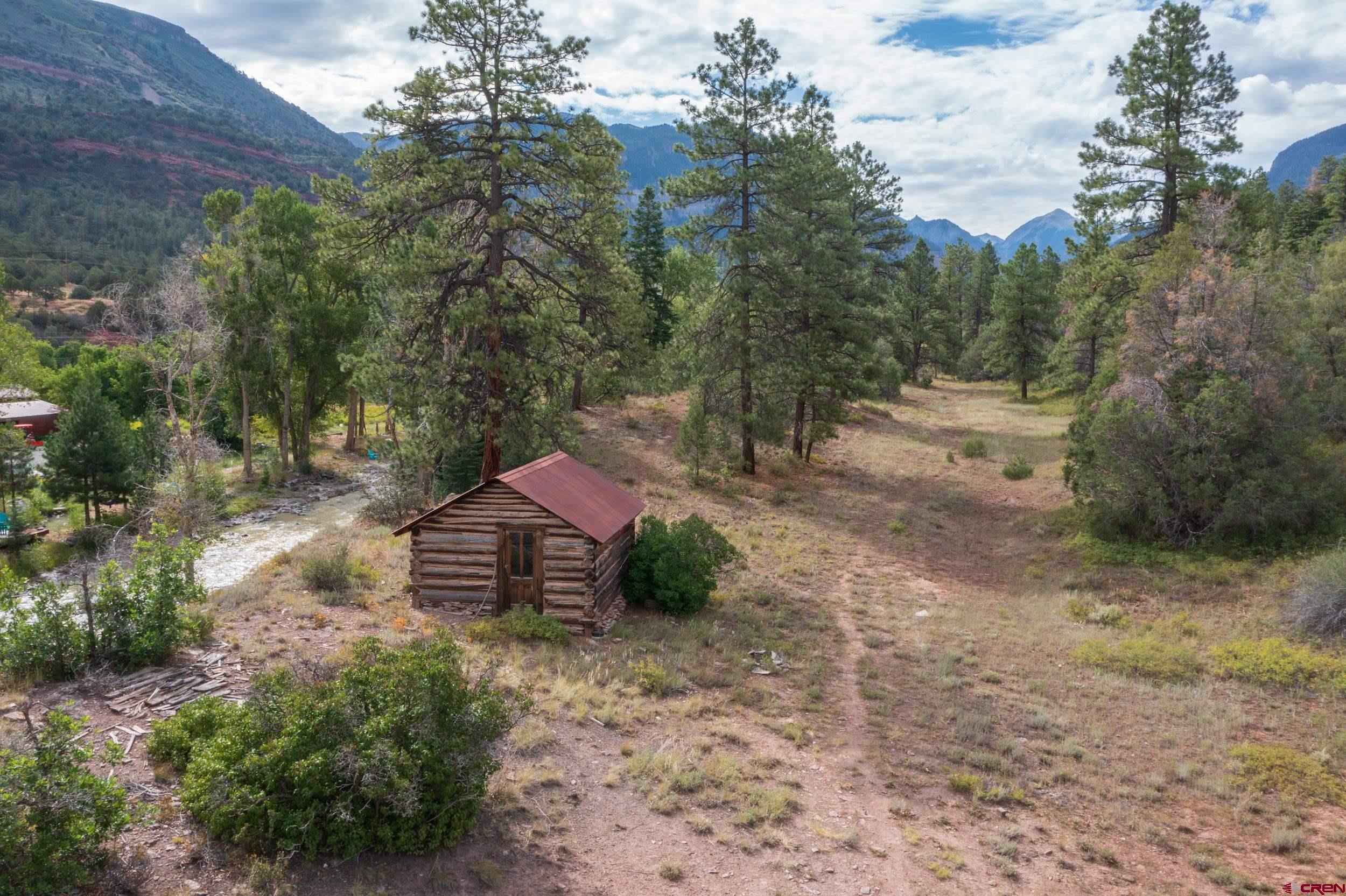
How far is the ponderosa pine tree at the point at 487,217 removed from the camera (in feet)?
54.4

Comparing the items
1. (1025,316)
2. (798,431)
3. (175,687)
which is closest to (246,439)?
(798,431)

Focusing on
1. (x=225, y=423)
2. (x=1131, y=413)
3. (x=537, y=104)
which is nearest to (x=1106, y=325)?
(x=1131, y=413)

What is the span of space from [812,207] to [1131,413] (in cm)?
1491

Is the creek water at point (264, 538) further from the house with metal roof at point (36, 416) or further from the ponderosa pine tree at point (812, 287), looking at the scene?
the house with metal roof at point (36, 416)

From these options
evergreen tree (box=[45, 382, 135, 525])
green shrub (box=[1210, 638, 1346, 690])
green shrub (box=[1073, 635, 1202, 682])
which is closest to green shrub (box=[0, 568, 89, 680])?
green shrub (box=[1073, 635, 1202, 682])

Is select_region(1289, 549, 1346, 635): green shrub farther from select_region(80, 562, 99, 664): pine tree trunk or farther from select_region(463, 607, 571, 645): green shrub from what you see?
select_region(80, 562, 99, 664): pine tree trunk

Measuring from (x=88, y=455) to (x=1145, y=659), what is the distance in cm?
3432

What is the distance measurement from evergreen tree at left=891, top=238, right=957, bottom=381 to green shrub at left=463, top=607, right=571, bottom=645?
155 feet

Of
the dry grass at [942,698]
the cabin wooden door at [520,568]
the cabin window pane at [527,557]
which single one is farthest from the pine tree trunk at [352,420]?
the cabin window pane at [527,557]

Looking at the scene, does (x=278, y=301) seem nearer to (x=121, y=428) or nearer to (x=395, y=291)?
(x=121, y=428)

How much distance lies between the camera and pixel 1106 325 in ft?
96.4

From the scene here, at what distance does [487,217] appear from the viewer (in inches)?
687

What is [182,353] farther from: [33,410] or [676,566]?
[33,410]

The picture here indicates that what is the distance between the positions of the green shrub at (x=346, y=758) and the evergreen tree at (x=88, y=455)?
2549 cm
